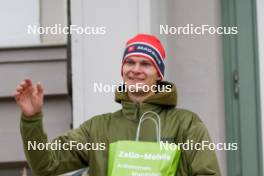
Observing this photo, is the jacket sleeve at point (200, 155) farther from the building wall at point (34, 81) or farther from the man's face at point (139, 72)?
the building wall at point (34, 81)

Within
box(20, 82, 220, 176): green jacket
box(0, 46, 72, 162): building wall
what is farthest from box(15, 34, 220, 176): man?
box(0, 46, 72, 162): building wall

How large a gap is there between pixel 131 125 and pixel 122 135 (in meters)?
0.06

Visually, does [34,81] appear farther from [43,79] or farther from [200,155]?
[200,155]

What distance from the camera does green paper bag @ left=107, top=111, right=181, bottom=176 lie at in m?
2.96

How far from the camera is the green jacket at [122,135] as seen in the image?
297 centimetres

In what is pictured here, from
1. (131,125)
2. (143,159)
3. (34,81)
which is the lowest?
(143,159)

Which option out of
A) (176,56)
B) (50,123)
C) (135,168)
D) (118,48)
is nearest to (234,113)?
(176,56)

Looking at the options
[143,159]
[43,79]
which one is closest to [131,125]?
[143,159]

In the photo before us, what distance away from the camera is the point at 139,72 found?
318cm

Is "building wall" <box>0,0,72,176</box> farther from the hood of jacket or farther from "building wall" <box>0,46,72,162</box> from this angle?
the hood of jacket

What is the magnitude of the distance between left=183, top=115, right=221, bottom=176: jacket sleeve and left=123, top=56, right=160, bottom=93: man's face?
299 mm

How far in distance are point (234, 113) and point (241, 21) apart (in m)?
0.57

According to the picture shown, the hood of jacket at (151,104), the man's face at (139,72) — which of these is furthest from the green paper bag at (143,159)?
the man's face at (139,72)

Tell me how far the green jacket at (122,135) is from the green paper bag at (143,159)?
7 centimetres
